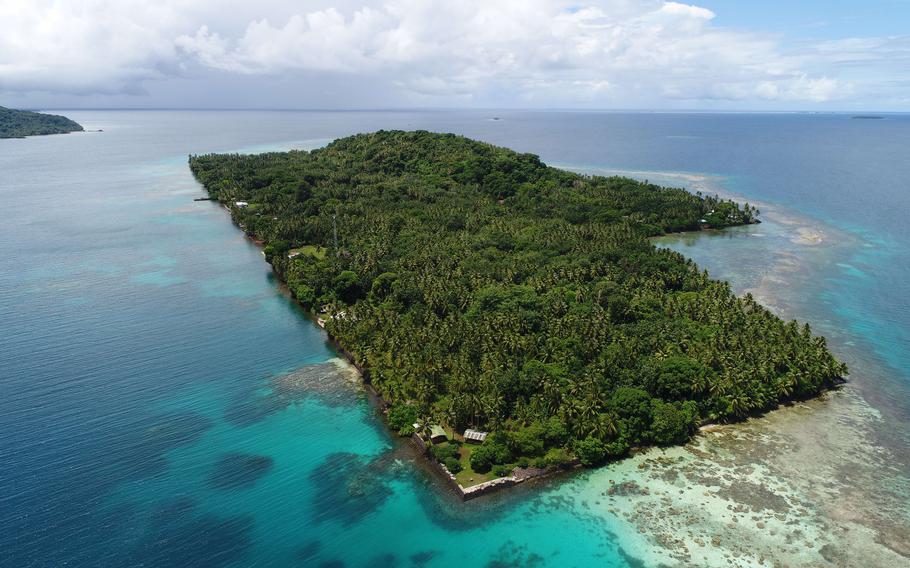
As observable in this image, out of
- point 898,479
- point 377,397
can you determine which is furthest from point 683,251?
point 377,397

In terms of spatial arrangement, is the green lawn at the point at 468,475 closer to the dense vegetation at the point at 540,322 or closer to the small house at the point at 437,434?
the dense vegetation at the point at 540,322

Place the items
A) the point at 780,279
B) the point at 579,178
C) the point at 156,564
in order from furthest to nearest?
1. the point at 579,178
2. the point at 780,279
3. the point at 156,564

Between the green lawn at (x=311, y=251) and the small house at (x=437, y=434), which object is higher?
the green lawn at (x=311, y=251)

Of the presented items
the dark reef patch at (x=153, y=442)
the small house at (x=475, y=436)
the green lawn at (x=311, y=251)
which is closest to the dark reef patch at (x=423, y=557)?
the small house at (x=475, y=436)

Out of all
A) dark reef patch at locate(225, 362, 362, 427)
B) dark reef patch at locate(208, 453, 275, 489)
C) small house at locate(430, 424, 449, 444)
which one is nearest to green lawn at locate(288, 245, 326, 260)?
dark reef patch at locate(225, 362, 362, 427)

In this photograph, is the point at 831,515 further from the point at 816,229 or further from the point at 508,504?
the point at 816,229

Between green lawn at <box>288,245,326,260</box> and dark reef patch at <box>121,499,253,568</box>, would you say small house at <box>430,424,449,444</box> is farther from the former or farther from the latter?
green lawn at <box>288,245,326,260</box>
